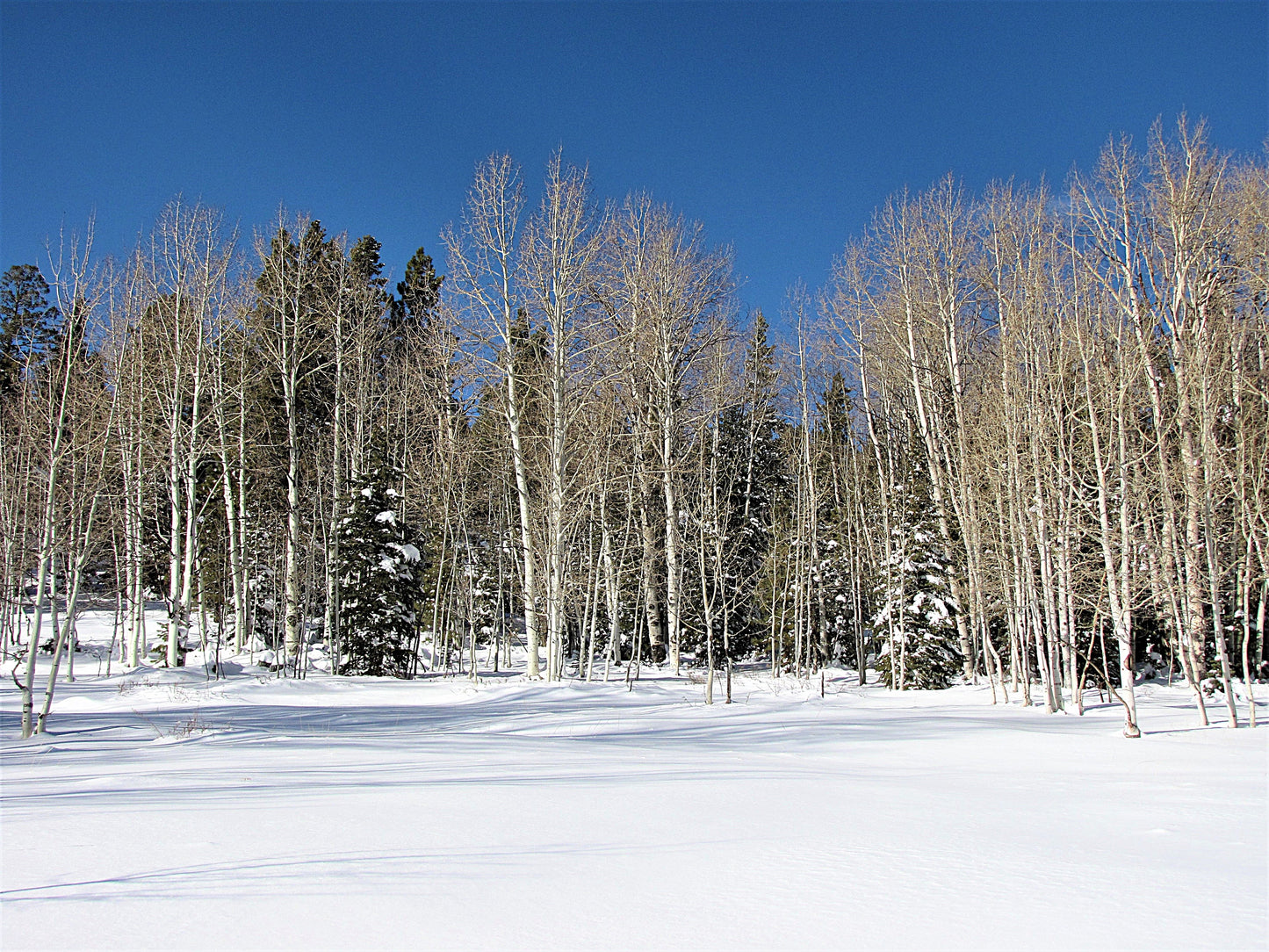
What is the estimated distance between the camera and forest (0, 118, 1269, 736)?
12.7m

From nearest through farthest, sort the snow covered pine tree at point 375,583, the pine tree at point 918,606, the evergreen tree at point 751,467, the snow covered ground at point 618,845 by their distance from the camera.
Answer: the snow covered ground at point 618,845 < the pine tree at point 918,606 < the snow covered pine tree at point 375,583 < the evergreen tree at point 751,467

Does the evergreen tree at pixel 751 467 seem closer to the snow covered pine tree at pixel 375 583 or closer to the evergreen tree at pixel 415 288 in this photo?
the snow covered pine tree at pixel 375 583

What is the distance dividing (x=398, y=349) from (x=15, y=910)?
33.8 meters

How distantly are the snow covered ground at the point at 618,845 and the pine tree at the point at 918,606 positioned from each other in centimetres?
1283

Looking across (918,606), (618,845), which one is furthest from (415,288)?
(618,845)

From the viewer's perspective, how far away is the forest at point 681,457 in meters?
12.7

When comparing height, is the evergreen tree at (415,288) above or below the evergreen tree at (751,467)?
above

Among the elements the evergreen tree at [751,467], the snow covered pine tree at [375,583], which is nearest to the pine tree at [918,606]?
the evergreen tree at [751,467]

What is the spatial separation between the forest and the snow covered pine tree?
11 centimetres

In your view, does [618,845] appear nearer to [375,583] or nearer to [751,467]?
[375,583]

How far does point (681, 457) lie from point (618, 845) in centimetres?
2081

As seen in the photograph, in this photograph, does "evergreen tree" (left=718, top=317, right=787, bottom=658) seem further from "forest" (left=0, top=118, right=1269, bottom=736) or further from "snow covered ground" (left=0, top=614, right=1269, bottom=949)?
"snow covered ground" (left=0, top=614, right=1269, bottom=949)

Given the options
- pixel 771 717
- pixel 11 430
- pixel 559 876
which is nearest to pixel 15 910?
pixel 559 876

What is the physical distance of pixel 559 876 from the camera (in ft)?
10.2
